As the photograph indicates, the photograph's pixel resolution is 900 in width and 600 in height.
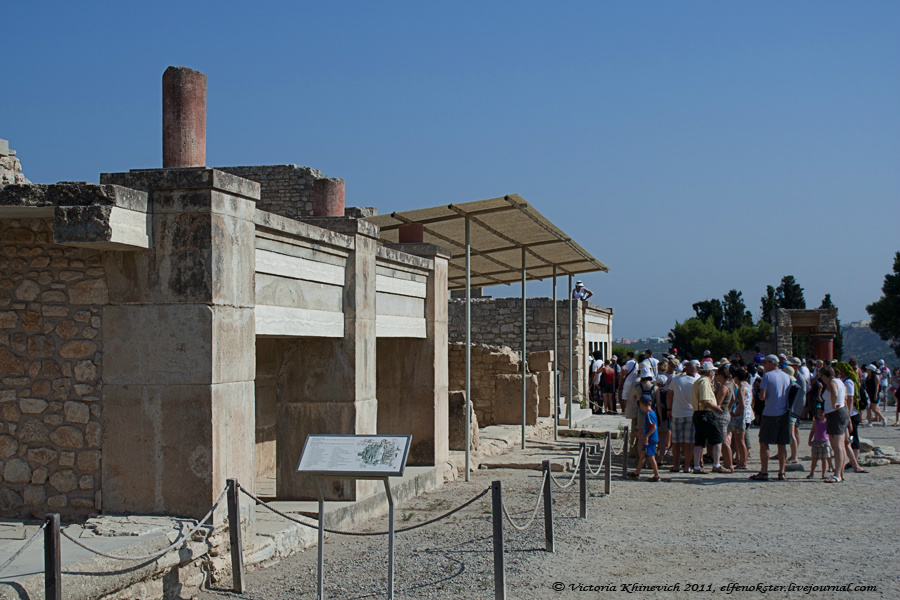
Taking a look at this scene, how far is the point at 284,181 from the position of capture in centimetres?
1788

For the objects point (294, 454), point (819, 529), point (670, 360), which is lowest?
point (819, 529)

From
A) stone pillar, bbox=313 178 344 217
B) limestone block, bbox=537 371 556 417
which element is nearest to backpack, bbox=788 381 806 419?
stone pillar, bbox=313 178 344 217

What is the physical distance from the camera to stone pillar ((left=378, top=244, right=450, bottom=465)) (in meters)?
10.5

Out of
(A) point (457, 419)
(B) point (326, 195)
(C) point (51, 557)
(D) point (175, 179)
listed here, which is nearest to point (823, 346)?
(A) point (457, 419)

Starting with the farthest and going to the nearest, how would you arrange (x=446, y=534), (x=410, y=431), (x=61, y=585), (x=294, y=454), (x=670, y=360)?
(x=670, y=360) < (x=410, y=431) < (x=294, y=454) < (x=446, y=534) < (x=61, y=585)

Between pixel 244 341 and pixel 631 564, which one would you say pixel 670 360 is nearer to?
pixel 631 564

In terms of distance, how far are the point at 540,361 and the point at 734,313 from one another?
4043 centimetres

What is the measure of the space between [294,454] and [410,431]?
7.85 feet

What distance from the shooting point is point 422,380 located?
1061 centimetres

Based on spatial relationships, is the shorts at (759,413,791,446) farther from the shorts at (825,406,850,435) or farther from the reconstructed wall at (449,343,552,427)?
the reconstructed wall at (449,343,552,427)

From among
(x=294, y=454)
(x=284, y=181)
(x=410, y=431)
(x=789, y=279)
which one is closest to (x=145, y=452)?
(x=294, y=454)

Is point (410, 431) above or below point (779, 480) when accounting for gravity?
above

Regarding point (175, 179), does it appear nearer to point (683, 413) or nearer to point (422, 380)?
point (422, 380)

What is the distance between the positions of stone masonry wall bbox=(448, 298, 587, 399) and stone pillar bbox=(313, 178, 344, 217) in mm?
13475
